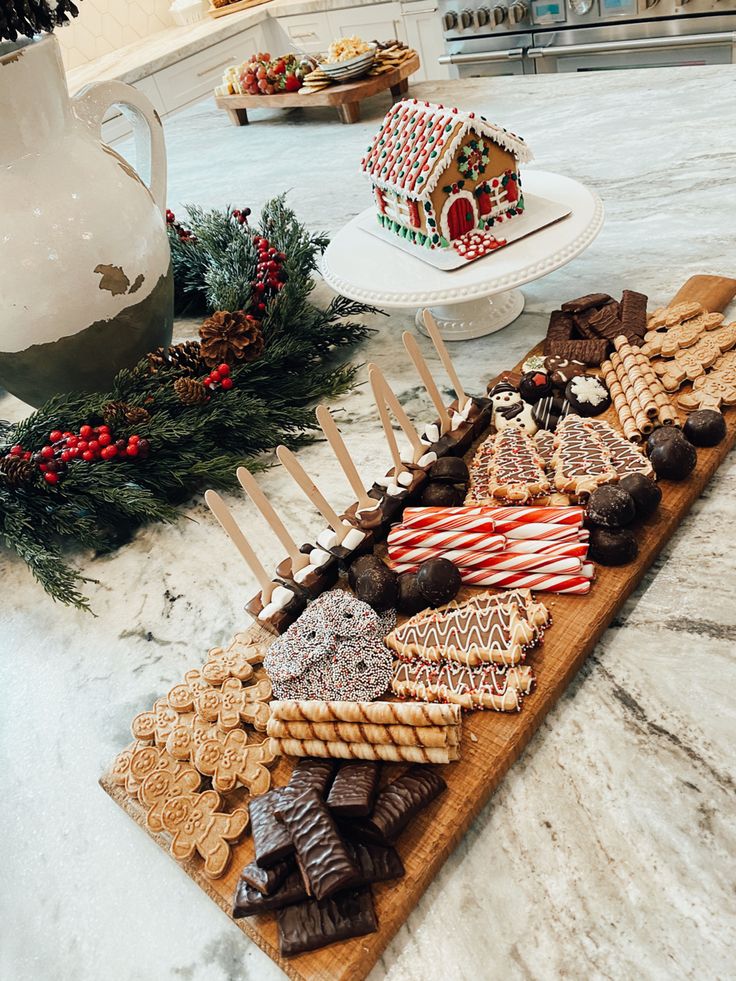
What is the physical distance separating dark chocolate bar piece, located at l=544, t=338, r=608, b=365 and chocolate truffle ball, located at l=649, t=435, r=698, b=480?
0.87 feet

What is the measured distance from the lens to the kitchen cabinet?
3.45 metres

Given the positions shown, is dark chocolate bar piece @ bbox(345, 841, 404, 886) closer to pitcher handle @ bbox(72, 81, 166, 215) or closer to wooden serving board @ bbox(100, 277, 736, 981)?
wooden serving board @ bbox(100, 277, 736, 981)

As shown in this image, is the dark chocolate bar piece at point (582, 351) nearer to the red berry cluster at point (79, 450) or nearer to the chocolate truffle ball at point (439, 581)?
the chocolate truffle ball at point (439, 581)

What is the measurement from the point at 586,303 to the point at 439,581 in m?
0.61

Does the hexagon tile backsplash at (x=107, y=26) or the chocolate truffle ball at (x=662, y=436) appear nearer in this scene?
the chocolate truffle ball at (x=662, y=436)

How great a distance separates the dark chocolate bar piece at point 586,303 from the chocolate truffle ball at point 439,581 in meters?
0.58

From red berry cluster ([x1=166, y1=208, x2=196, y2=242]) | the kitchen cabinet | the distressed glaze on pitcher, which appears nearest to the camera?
the distressed glaze on pitcher

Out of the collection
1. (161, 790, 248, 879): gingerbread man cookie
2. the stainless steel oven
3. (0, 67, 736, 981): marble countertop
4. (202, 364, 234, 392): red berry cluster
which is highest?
(202, 364, 234, 392): red berry cluster

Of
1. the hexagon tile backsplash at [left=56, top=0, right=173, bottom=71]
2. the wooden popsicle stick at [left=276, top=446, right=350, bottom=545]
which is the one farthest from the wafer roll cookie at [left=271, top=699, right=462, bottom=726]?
the hexagon tile backsplash at [left=56, top=0, right=173, bottom=71]

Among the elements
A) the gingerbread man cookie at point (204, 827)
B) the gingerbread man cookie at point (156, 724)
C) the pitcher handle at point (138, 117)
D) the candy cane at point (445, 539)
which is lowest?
the gingerbread man cookie at point (204, 827)

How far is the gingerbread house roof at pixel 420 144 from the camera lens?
3.82 ft

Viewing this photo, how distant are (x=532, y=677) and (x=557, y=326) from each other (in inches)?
25.5

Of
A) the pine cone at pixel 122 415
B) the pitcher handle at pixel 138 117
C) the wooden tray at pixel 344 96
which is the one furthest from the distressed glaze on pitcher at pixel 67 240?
the wooden tray at pixel 344 96

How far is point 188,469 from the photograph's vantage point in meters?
1.09
